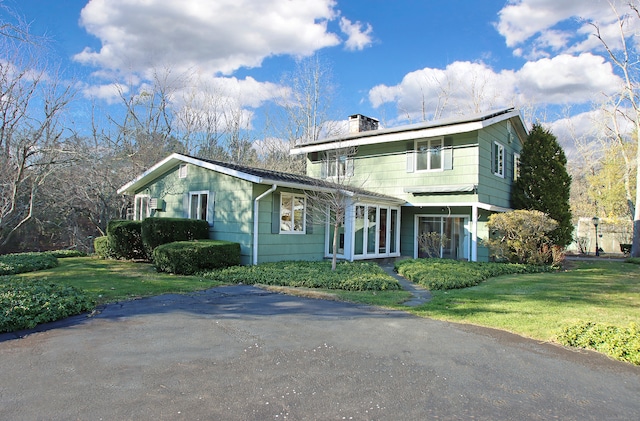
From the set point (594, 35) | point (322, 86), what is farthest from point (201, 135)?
point (594, 35)

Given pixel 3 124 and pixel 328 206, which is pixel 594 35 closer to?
pixel 328 206

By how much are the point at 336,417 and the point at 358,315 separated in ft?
11.4

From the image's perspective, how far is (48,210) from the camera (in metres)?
20.5

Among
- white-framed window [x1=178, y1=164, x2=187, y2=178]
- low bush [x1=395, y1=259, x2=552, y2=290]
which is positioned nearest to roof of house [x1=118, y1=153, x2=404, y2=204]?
white-framed window [x1=178, y1=164, x2=187, y2=178]

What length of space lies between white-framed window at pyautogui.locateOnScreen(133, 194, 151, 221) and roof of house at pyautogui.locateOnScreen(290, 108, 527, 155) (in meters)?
7.32

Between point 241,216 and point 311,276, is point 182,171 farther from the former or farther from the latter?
point 311,276

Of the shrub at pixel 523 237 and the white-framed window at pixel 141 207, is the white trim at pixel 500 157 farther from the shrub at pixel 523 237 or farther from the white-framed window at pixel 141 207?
the white-framed window at pixel 141 207

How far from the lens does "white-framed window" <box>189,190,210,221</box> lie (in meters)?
13.5

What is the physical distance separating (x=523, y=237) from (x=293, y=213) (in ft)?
25.9

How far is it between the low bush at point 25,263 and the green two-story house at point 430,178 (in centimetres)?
919

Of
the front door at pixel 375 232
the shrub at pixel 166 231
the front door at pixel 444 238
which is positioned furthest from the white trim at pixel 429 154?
the shrub at pixel 166 231

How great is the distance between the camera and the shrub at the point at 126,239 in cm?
1370

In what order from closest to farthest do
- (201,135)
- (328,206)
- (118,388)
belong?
(118,388)
(328,206)
(201,135)

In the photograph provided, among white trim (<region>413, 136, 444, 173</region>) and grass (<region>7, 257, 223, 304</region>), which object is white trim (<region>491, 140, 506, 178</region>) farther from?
grass (<region>7, 257, 223, 304</region>)
